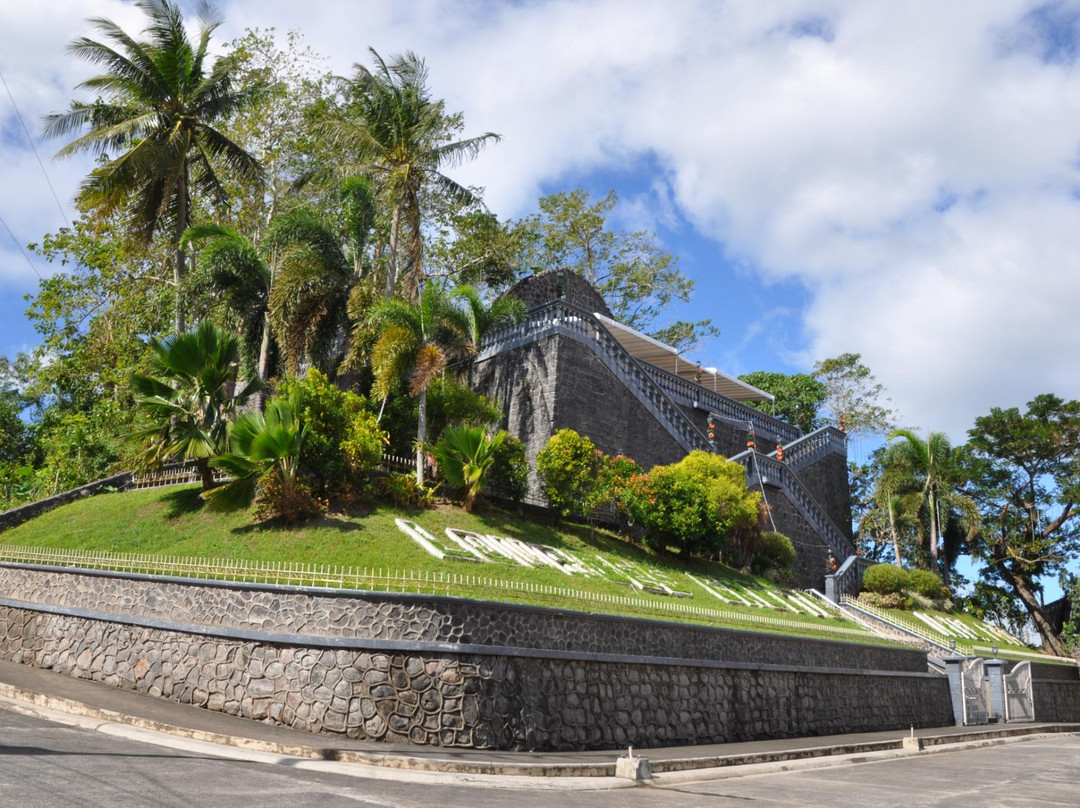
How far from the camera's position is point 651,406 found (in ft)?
93.3

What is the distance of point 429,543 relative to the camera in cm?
1788

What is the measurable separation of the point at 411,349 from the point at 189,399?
17.4ft

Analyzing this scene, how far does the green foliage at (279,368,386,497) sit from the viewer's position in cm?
1928

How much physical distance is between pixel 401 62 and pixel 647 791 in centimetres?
2111

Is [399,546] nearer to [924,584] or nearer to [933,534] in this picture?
[924,584]

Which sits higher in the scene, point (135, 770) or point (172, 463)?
point (172, 463)

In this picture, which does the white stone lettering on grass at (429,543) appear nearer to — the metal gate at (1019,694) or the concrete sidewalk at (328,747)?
the concrete sidewalk at (328,747)

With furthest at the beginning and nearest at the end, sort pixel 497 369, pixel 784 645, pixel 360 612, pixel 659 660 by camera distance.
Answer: pixel 497 369
pixel 784 645
pixel 659 660
pixel 360 612

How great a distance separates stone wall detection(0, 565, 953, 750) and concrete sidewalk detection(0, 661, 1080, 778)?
31cm

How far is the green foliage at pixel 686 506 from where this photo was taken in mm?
23734

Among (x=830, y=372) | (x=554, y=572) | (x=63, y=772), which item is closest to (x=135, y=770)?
(x=63, y=772)

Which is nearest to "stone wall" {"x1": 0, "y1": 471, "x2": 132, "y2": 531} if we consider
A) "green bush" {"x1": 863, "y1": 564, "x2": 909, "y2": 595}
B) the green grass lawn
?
the green grass lawn

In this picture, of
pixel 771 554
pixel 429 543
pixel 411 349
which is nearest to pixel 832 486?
pixel 771 554

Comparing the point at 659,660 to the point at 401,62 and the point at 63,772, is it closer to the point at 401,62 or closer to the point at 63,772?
the point at 63,772
